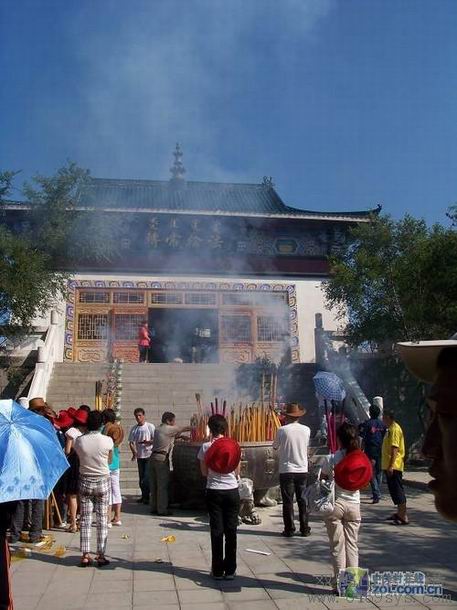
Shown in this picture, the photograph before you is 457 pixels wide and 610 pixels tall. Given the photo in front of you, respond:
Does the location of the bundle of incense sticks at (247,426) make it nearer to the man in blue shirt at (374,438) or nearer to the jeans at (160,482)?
the jeans at (160,482)

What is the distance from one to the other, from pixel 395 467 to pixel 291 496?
144 centimetres

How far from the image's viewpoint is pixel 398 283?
35.0 ft

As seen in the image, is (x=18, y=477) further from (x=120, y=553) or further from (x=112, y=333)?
(x=112, y=333)

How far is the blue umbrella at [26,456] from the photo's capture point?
3.49 meters

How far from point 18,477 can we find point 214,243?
52.8ft

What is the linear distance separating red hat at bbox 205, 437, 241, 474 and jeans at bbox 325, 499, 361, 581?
82cm

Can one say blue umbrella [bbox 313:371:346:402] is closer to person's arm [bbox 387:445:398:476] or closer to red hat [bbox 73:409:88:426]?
person's arm [bbox 387:445:398:476]

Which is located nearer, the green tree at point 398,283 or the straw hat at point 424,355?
the straw hat at point 424,355

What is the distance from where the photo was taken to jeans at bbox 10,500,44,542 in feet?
18.3

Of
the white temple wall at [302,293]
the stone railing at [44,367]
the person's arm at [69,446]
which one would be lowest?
the person's arm at [69,446]

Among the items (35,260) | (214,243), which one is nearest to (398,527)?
(35,260)

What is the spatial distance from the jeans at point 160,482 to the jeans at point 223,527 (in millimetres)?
2586

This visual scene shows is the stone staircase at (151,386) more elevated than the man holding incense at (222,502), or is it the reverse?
the stone staircase at (151,386)

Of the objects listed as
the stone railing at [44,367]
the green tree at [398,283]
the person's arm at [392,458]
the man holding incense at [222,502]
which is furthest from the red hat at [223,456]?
the stone railing at [44,367]
